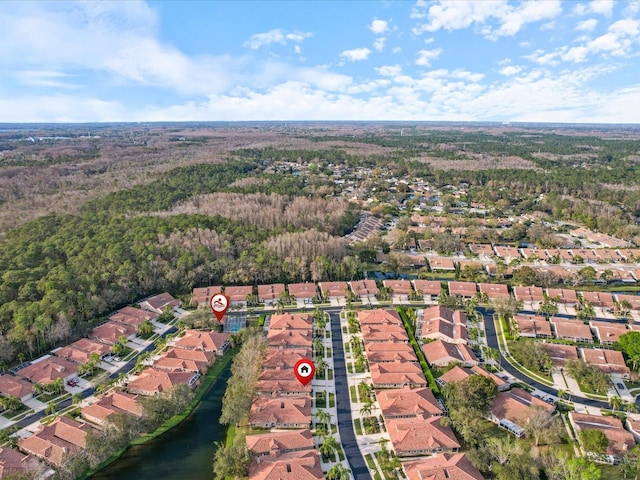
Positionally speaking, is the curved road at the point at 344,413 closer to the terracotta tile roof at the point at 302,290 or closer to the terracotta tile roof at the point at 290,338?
the terracotta tile roof at the point at 290,338

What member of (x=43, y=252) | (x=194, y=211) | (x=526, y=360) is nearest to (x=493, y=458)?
(x=526, y=360)

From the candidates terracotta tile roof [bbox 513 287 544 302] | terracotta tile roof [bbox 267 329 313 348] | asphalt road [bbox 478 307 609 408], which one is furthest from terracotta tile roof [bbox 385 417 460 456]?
terracotta tile roof [bbox 513 287 544 302]

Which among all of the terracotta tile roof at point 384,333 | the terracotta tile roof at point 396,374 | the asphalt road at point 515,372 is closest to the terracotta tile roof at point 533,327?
the asphalt road at point 515,372

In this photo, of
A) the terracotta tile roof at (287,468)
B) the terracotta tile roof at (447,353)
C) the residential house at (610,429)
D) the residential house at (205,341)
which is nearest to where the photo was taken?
the terracotta tile roof at (287,468)

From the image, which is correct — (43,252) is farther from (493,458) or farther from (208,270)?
(493,458)

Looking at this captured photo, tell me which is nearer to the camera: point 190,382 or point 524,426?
point 524,426

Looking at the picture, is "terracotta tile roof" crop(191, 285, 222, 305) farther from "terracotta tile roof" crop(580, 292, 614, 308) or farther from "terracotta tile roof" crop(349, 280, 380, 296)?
"terracotta tile roof" crop(580, 292, 614, 308)

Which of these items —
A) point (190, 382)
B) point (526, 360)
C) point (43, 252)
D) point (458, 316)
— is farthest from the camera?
point (43, 252)
